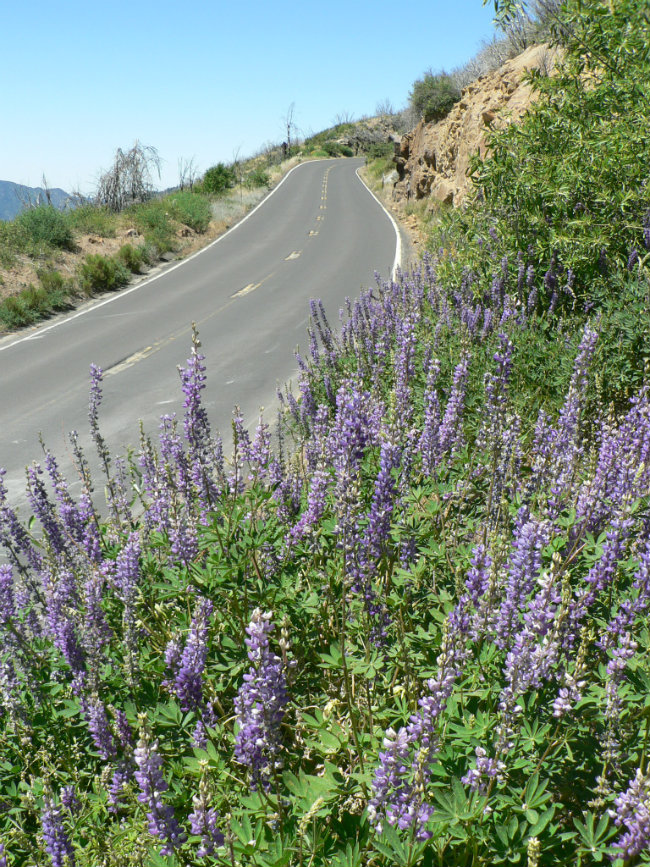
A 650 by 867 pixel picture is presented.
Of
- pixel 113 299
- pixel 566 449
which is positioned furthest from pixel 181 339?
pixel 566 449

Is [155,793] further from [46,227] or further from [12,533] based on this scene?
[46,227]

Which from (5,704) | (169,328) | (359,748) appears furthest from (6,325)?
(359,748)

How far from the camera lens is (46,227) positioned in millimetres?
21531

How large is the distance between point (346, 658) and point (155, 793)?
1210 mm

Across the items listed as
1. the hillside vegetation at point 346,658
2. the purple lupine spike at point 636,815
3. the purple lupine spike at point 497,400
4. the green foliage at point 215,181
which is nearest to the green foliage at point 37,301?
the hillside vegetation at point 346,658

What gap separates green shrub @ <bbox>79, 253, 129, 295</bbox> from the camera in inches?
799

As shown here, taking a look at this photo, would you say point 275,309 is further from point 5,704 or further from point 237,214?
point 237,214

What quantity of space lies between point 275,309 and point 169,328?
3110mm

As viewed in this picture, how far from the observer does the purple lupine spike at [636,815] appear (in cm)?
172

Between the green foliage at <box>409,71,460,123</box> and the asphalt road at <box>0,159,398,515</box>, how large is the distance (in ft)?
28.6

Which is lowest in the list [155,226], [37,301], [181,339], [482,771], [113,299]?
[482,771]

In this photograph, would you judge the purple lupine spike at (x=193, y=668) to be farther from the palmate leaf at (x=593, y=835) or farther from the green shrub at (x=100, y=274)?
the green shrub at (x=100, y=274)

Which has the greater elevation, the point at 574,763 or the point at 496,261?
the point at 496,261

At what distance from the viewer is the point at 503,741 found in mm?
2090
